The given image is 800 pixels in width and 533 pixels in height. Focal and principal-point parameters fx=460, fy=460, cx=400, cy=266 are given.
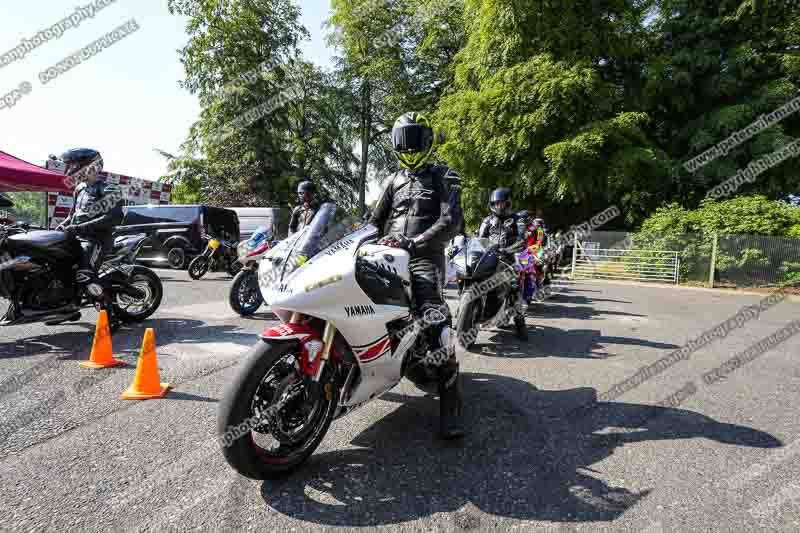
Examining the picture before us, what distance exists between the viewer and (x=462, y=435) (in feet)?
9.53

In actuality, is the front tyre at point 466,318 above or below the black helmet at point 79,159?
below

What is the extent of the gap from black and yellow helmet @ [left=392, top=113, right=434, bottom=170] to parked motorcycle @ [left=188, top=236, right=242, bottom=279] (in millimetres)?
8547

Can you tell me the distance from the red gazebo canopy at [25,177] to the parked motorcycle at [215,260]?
302cm

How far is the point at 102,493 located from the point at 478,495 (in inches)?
73.6

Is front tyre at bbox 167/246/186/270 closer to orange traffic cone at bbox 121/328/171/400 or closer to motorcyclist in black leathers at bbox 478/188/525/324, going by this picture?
motorcyclist in black leathers at bbox 478/188/525/324

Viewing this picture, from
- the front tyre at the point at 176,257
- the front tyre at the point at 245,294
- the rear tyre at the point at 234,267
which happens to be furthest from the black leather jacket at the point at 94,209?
the front tyre at the point at 176,257

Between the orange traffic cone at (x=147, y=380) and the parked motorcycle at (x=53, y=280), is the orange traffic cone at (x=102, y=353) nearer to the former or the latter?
the orange traffic cone at (x=147, y=380)

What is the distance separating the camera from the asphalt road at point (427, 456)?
2156mm

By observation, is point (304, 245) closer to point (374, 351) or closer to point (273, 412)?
point (374, 351)

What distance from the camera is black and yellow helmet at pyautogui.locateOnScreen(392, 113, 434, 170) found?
127 inches

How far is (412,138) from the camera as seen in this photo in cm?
321

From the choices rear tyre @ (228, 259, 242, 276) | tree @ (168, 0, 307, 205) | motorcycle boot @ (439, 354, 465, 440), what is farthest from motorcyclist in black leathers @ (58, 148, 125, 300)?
tree @ (168, 0, 307, 205)

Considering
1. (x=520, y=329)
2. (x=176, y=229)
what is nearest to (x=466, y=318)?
(x=520, y=329)

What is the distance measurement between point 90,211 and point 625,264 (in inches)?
696
